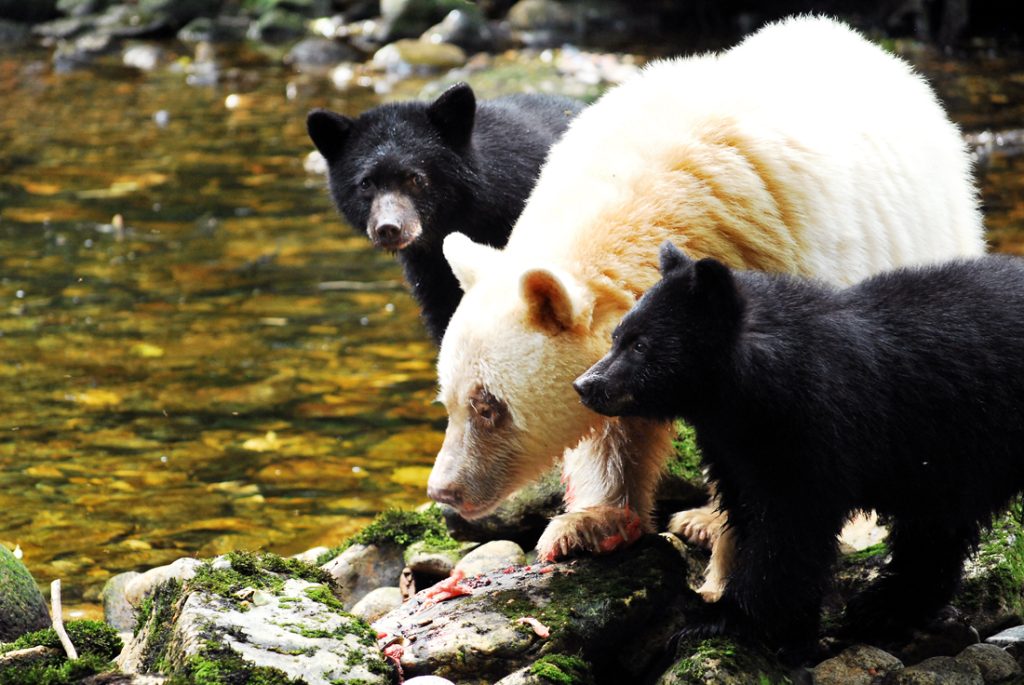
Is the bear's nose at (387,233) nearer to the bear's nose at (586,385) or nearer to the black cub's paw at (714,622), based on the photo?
the bear's nose at (586,385)

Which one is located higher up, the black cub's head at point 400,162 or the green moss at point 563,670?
the black cub's head at point 400,162

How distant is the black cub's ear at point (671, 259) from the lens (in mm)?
4215

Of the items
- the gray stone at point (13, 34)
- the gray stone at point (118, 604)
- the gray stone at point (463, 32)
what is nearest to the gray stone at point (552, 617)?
the gray stone at point (118, 604)

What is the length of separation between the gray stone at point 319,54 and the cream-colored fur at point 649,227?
20.0 m

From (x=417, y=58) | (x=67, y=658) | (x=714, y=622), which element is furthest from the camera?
(x=417, y=58)

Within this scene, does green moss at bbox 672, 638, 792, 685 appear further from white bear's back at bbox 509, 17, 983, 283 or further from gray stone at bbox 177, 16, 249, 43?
gray stone at bbox 177, 16, 249, 43

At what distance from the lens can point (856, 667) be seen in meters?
4.62

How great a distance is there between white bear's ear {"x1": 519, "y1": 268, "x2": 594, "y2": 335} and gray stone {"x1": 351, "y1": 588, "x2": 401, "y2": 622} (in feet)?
6.23

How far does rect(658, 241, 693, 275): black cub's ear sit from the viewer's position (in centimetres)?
A: 421

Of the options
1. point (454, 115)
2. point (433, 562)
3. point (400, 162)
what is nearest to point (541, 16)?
point (454, 115)

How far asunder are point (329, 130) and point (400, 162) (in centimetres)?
58

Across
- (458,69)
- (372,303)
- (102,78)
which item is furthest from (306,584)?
(102,78)

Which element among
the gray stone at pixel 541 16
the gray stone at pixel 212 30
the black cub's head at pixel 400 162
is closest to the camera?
the black cub's head at pixel 400 162

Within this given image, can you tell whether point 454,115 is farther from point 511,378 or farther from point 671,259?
point 671,259
